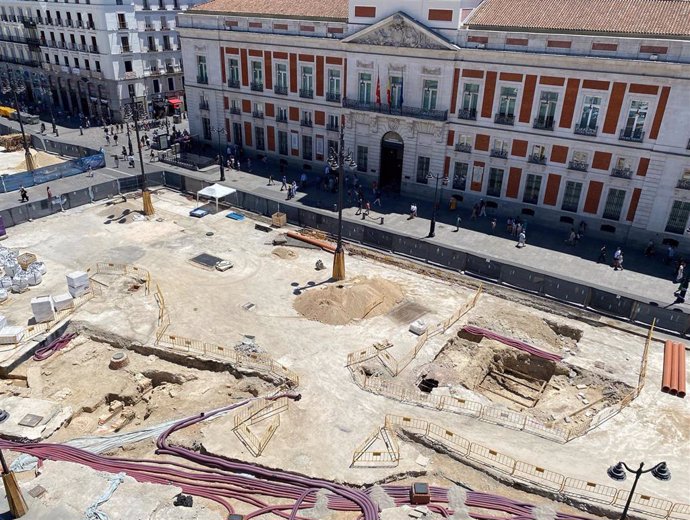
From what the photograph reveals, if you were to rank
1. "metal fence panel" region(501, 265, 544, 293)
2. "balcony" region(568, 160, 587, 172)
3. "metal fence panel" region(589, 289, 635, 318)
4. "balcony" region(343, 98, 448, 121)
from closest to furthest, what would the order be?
"metal fence panel" region(589, 289, 635, 318)
"metal fence panel" region(501, 265, 544, 293)
"balcony" region(568, 160, 587, 172)
"balcony" region(343, 98, 448, 121)

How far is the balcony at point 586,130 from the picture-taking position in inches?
1638

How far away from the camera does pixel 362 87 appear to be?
49938mm

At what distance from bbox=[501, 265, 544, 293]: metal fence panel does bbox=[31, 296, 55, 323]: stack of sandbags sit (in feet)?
90.9

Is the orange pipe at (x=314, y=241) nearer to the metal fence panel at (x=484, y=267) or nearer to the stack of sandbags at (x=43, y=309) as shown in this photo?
the metal fence panel at (x=484, y=267)

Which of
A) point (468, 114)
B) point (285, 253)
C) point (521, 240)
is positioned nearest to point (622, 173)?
point (521, 240)

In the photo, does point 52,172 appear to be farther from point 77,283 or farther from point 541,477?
point 541,477

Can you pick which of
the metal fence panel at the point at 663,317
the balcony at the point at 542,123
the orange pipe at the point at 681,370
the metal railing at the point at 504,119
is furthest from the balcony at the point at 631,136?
the orange pipe at the point at 681,370

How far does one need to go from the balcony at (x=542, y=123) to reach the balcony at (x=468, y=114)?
4.96m

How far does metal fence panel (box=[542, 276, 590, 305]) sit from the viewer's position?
33438 millimetres

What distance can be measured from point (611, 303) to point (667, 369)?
19.4 feet

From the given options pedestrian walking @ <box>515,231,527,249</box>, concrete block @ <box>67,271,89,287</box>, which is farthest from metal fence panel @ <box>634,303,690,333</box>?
concrete block @ <box>67,271,89,287</box>

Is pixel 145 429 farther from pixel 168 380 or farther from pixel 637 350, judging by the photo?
pixel 637 350

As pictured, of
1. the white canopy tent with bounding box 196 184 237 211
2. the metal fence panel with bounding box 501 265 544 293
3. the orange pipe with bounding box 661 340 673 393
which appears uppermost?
the white canopy tent with bounding box 196 184 237 211

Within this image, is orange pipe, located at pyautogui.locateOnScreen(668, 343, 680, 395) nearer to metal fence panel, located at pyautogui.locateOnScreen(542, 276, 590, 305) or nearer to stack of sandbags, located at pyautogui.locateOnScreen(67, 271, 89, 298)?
metal fence panel, located at pyautogui.locateOnScreen(542, 276, 590, 305)
